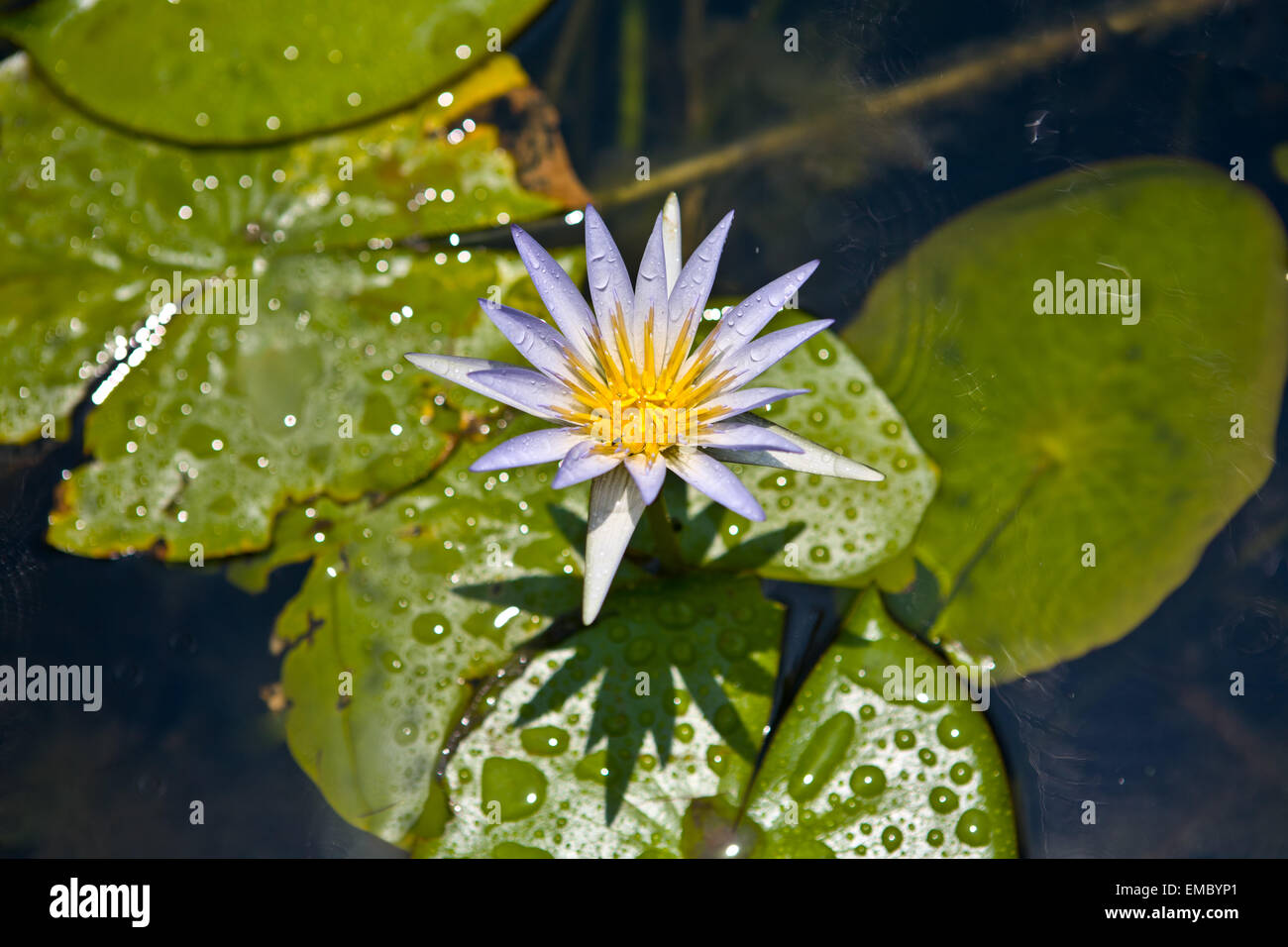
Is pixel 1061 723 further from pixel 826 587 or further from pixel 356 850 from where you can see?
pixel 356 850

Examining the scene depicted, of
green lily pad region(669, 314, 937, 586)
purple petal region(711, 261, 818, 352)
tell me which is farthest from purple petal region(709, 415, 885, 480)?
green lily pad region(669, 314, 937, 586)

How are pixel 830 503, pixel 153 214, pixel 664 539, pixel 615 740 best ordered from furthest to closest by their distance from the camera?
1. pixel 153 214
2. pixel 830 503
3. pixel 615 740
4. pixel 664 539

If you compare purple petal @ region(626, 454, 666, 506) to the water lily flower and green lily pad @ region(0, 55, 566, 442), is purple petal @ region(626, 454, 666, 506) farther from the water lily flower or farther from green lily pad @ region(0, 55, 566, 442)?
green lily pad @ region(0, 55, 566, 442)

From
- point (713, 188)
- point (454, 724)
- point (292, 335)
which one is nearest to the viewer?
point (454, 724)

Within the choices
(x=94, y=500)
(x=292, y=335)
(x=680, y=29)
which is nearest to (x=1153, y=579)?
(x=680, y=29)

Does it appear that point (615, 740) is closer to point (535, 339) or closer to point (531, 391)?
point (531, 391)

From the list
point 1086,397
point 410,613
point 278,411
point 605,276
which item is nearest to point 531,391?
point 605,276
